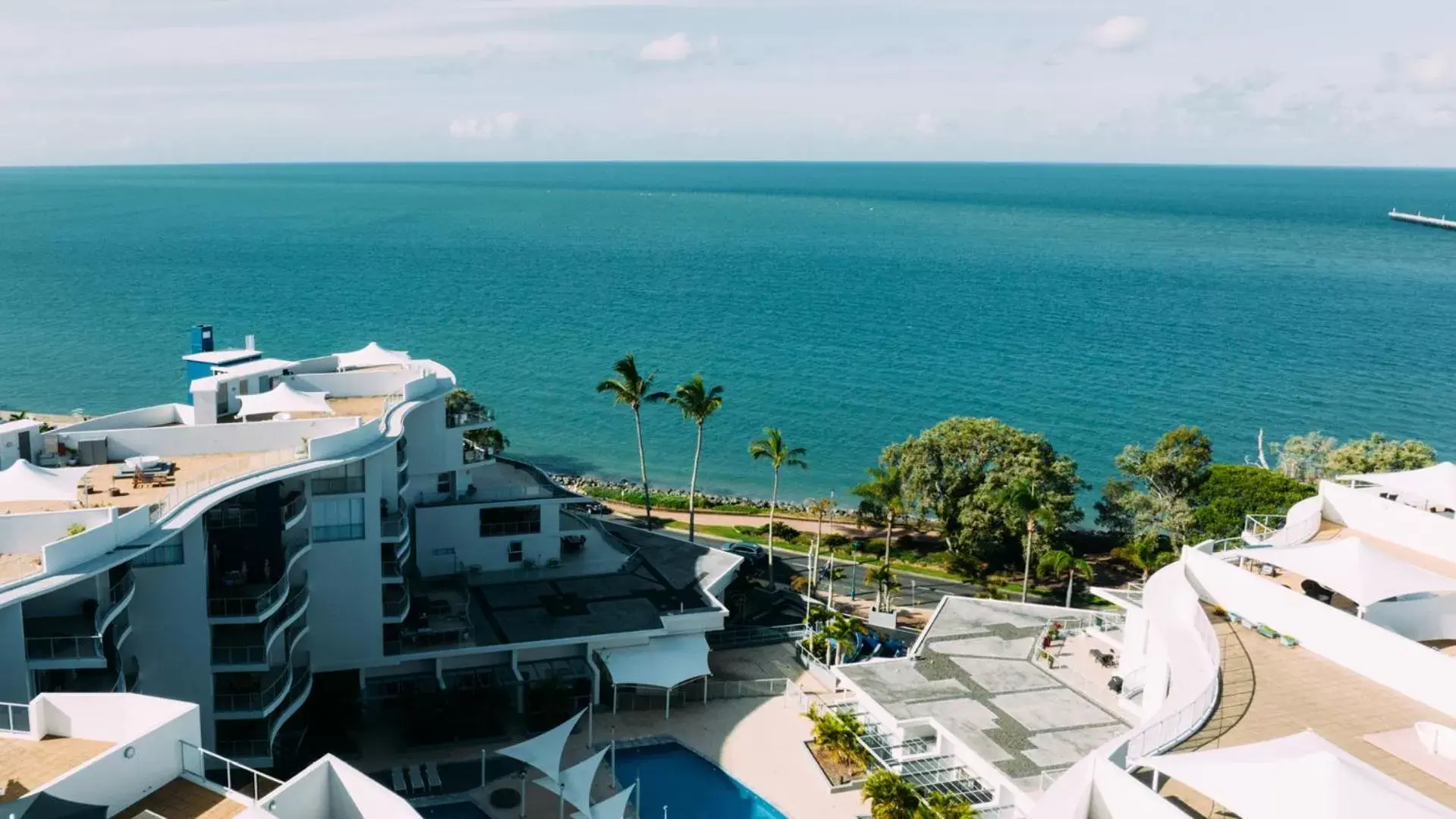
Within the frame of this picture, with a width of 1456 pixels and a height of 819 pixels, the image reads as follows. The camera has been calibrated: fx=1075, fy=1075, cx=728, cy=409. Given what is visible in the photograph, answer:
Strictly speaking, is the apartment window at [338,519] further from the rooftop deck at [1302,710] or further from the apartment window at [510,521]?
the rooftop deck at [1302,710]

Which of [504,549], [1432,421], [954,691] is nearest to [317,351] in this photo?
[504,549]

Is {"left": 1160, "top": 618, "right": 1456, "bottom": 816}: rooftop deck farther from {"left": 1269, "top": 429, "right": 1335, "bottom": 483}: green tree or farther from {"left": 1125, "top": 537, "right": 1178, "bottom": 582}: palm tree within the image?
{"left": 1269, "top": 429, "right": 1335, "bottom": 483}: green tree

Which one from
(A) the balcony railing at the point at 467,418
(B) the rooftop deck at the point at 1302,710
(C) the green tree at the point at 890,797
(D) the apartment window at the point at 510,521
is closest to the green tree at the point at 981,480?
(D) the apartment window at the point at 510,521

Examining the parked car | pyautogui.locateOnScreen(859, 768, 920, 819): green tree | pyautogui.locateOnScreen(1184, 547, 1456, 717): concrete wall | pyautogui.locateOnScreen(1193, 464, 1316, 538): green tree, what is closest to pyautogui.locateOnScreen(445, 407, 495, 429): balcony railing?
the parked car

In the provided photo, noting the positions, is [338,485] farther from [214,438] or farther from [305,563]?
[214,438]

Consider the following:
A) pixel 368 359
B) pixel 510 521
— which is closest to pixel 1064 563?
pixel 510 521

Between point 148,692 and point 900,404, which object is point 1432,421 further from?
point 148,692

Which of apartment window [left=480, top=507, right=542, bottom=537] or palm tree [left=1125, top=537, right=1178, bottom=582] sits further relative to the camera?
palm tree [left=1125, top=537, right=1178, bottom=582]
